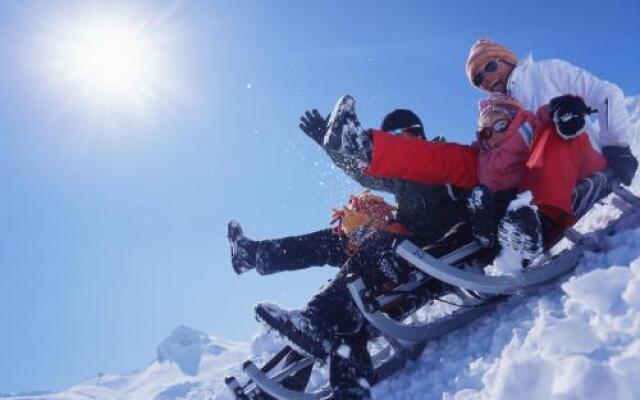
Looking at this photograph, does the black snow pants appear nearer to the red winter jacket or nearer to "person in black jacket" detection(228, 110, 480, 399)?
"person in black jacket" detection(228, 110, 480, 399)

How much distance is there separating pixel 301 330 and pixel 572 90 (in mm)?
2866

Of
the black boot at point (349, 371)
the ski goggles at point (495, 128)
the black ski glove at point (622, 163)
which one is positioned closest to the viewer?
the black boot at point (349, 371)

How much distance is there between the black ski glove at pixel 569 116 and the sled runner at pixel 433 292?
0.49 metres

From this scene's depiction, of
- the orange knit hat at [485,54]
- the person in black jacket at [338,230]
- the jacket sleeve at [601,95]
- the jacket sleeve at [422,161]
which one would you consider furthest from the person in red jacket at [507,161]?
the orange knit hat at [485,54]

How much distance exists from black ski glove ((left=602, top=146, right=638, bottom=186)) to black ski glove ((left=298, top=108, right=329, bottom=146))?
216cm

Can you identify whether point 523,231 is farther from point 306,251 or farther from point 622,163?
point 306,251

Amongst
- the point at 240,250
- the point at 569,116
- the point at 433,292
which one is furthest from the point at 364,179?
the point at 569,116

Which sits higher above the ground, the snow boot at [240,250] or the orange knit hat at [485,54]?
the snow boot at [240,250]

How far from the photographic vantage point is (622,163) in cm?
433

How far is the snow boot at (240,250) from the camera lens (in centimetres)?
566

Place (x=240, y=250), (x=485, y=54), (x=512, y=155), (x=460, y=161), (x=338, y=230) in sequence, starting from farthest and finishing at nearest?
(x=240, y=250) < (x=338, y=230) < (x=485, y=54) < (x=460, y=161) < (x=512, y=155)

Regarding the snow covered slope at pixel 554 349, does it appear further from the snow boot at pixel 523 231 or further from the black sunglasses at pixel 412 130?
the black sunglasses at pixel 412 130

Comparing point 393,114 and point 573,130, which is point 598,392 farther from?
point 393,114

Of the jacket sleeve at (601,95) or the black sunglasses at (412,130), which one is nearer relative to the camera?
the jacket sleeve at (601,95)
